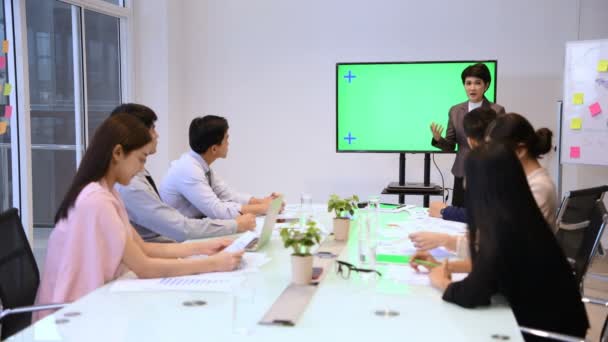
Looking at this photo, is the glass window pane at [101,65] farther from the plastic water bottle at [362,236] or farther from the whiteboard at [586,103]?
the whiteboard at [586,103]

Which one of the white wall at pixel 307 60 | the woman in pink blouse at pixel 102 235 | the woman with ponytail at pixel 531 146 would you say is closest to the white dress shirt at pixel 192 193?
the woman in pink blouse at pixel 102 235

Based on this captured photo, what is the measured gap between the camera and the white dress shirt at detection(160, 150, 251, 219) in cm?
308

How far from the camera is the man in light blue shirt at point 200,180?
3.08m

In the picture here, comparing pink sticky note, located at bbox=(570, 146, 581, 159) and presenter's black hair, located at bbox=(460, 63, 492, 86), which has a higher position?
presenter's black hair, located at bbox=(460, 63, 492, 86)

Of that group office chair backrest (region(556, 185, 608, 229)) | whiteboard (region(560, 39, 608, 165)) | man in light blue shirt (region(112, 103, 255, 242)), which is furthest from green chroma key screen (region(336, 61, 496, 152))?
man in light blue shirt (region(112, 103, 255, 242))

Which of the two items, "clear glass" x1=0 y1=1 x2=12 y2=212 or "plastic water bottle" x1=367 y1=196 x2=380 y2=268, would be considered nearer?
"plastic water bottle" x1=367 y1=196 x2=380 y2=268

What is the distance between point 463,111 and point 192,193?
2.16m

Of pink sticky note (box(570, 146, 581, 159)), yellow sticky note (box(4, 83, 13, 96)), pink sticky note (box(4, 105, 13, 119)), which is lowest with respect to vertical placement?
pink sticky note (box(570, 146, 581, 159))

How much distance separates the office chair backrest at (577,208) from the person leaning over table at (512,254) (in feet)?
2.71

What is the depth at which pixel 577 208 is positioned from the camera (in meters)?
2.51

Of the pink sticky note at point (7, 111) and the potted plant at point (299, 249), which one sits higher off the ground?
the pink sticky note at point (7, 111)

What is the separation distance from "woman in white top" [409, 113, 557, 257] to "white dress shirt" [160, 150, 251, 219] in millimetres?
1149

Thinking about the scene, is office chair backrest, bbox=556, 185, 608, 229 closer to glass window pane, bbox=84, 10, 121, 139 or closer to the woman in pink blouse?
the woman in pink blouse

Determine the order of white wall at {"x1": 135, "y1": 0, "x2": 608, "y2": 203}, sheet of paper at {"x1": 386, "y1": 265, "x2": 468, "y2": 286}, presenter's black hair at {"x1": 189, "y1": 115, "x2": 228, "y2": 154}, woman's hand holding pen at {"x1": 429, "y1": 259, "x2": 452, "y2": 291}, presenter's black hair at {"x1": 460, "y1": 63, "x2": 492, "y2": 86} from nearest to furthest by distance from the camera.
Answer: woman's hand holding pen at {"x1": 429, "y1": 259, "x2": 452, "y2": 291}, sheet of paper at {"x1": 386, "y1": 265, "x2": 468, "y2": 286}, presenter's black hair at {"x1": 189, "y1": 115, "x2": 228, "y2": 154}, presenter's black hair at {"x1": 460, "y1": 63, "x2": 492, "y2": 86}, white wall at {"x1": 135, "y1": 0, "x2": 608, "y2": 203}
